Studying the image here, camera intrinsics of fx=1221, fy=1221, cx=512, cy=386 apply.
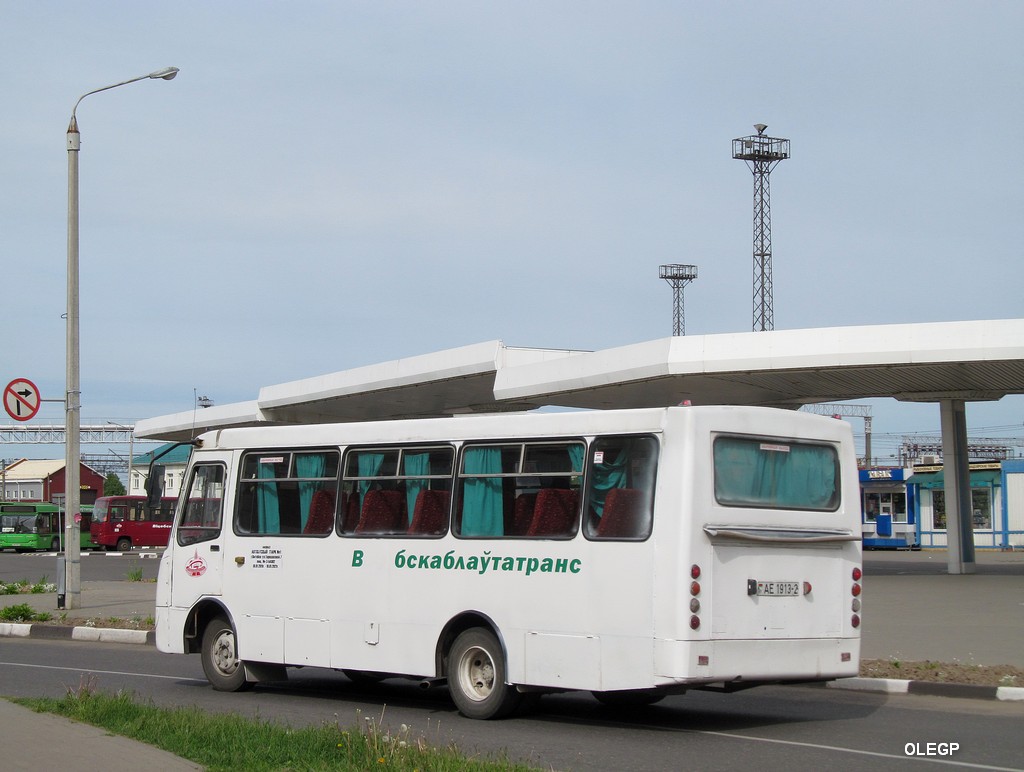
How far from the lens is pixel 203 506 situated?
1323 centimetres

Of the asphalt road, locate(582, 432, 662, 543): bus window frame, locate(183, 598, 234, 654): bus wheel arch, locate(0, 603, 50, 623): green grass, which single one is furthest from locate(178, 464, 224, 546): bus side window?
locate(0, 603, 50, 623): green grass

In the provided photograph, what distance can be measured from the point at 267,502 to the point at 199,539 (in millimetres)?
1122

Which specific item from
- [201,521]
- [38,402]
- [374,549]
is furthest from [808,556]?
[38,402]

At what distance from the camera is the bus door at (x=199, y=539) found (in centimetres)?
1293

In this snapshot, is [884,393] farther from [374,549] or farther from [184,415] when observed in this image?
[184,415]

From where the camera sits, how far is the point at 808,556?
10.1 meters

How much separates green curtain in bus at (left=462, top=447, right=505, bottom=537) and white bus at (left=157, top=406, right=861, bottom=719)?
0.05 feet

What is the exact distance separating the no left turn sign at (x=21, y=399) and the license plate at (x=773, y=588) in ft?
51.1

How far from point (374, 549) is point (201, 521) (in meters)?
2.73

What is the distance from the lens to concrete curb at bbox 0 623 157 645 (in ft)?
61.5

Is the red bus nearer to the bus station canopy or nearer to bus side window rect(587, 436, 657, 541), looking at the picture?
the bus station canopy

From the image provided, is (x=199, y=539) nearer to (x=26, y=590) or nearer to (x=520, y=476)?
(x=520, y=476)

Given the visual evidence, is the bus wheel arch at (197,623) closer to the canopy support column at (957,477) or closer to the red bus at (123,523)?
the canopy support column at (957,477)

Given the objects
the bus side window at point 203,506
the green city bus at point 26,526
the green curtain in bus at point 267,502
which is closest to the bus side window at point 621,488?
the green curtain in bus at point 267,502
